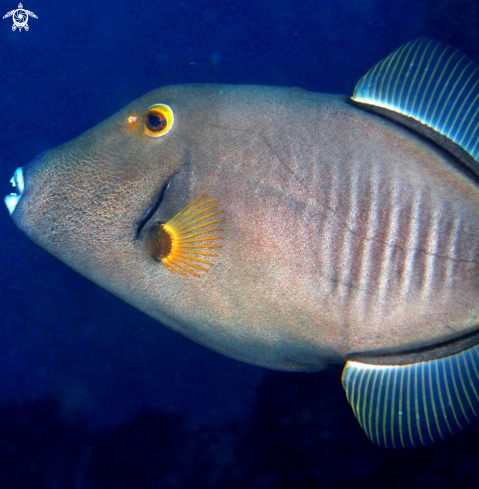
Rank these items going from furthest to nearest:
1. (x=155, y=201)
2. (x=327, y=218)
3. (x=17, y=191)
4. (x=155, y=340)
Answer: (x=155, y=340) < (x=17, y=191) < (x=155, y=201) < (x=327, y=218)

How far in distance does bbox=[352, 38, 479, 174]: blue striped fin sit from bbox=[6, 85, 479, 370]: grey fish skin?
3.9 inches

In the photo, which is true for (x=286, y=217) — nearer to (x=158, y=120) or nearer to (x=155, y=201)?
(x=155, y=201)

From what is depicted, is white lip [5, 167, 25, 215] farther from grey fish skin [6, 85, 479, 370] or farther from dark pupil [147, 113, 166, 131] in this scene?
dark pupil [147, 113, 166, 131]

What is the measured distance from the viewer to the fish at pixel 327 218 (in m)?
1.63

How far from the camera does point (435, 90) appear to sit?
170cm

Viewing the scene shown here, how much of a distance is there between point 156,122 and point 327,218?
89 cm

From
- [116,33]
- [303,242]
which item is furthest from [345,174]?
[116,33]

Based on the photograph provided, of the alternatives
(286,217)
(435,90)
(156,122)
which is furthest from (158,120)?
(435,90)

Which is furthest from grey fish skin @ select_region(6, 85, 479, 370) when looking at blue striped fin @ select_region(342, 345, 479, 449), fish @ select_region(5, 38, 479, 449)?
blue striped fin @ select_region(342, 345, 479, 449)

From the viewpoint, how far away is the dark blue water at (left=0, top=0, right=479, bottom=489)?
2.56 m

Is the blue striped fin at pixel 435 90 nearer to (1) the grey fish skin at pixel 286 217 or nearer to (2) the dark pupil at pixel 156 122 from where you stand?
(1) the grey fish skin at pixel 286 217

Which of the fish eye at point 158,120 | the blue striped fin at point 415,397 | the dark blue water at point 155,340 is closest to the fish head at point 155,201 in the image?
the fish eye at point 158,120

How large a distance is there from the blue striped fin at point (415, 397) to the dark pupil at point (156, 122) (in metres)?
1.37

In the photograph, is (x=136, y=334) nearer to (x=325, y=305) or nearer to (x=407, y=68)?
(x=325, y=305)
